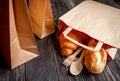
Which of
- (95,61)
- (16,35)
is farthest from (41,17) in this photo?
(95,61)

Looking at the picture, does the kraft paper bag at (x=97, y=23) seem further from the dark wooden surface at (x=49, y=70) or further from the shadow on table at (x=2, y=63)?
the shadow on table at (x=2, y=63)

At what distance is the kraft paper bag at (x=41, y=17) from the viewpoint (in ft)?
1.88

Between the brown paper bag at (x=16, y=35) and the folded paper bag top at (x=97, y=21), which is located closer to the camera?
the brown paper bag at (x=16, y=35)

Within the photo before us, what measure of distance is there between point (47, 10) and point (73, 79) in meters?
0.26

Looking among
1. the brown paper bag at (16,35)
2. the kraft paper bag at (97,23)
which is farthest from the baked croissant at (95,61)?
the brown paper bag at (16,35)

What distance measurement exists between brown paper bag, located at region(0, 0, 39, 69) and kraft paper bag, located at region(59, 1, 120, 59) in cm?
13

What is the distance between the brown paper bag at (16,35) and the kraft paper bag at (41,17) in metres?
0.09

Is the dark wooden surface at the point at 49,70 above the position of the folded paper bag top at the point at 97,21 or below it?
below

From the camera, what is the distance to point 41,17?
0.59 m

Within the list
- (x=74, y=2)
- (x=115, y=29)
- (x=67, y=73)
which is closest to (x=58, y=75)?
(x=67, y=73)

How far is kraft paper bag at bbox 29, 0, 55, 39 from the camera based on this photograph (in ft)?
1.88

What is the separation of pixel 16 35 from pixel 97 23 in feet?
0.95

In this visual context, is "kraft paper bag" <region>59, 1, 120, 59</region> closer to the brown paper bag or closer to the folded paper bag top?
the folded paper bag top

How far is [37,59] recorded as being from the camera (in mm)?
551
